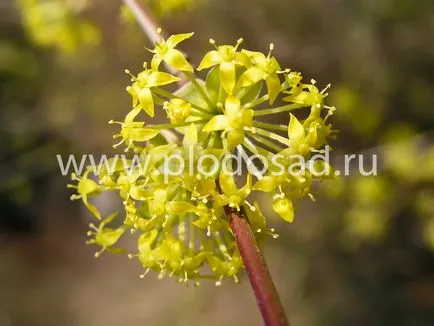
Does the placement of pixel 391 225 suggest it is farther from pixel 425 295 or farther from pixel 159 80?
pixel 159 80

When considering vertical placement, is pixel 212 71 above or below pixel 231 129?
above

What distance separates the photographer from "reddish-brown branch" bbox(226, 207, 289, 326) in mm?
787

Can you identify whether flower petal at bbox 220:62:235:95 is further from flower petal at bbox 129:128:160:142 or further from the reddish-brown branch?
the reddish-brown branch

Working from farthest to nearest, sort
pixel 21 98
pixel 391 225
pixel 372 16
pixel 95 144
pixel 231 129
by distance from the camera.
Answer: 1. pixel 21 98
2. pixel 95 144
3. pixel 391 225
4. pixel 372 16
5. pixel 231 129

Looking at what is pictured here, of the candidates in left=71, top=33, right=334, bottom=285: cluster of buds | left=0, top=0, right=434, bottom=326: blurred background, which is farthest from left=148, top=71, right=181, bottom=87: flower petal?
left=0, top=0, right=434, bottom=326: blurred background

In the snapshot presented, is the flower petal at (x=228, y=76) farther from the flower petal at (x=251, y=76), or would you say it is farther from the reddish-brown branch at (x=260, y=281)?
the reddish-brown branch at (x=260, y=281)

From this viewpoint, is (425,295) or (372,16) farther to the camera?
(425,295)

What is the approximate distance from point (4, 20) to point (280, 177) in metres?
4.15

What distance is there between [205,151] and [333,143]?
2.68m

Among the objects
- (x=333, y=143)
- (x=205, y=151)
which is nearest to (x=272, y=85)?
(x=205, y=151)

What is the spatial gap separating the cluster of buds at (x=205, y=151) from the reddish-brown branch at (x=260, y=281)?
3.7 inches

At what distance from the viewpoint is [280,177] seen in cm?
101

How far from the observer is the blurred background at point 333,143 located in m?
3.11

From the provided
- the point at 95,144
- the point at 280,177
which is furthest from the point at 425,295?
the point at 280,177
